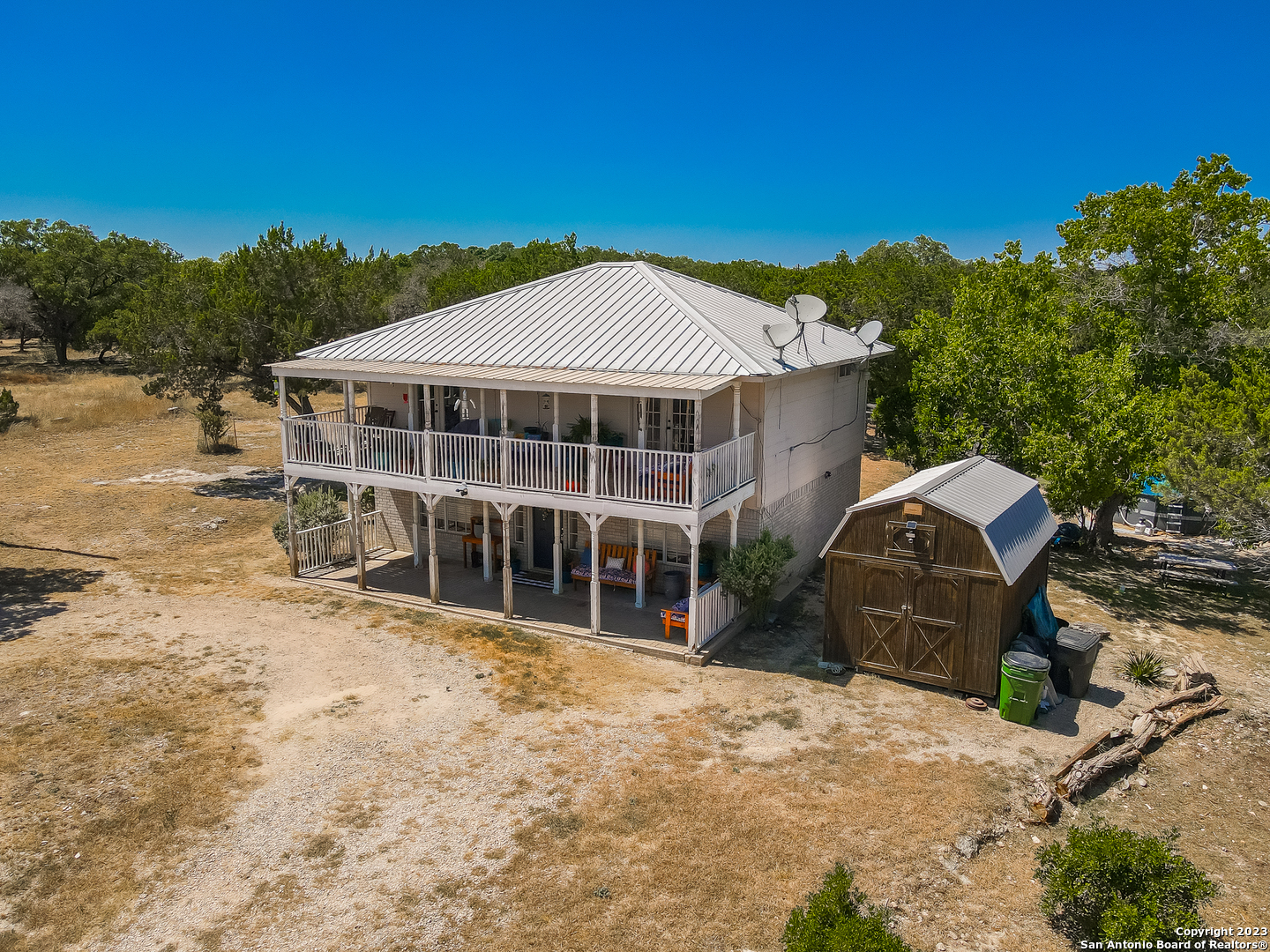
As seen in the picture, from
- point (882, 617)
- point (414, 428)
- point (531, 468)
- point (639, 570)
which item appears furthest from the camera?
point (414, 428)

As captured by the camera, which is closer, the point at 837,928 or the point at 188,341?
the point at 837,928

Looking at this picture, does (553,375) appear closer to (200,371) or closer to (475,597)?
(475,597)

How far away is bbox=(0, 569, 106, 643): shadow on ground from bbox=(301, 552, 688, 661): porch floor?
471 centimetres

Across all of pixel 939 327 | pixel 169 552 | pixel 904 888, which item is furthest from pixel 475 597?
pixel 939 327

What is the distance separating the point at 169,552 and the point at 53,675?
7624 mm

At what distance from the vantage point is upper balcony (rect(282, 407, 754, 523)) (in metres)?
14.3

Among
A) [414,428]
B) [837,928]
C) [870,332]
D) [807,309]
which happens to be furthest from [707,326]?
[837,928]

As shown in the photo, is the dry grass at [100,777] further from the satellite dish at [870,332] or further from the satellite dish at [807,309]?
the satellite dish at [870,332]

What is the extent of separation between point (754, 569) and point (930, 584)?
319cm

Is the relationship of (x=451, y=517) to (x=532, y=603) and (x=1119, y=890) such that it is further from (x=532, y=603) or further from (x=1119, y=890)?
(x=1119, y=890)

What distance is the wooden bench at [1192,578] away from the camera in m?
19.1

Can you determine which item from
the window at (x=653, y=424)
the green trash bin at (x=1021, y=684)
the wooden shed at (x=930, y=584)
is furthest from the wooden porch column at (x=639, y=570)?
the green trash bin at (x=1021, y=684)

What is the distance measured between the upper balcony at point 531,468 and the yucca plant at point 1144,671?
7134 millimetres

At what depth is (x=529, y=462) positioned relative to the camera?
609 inches
